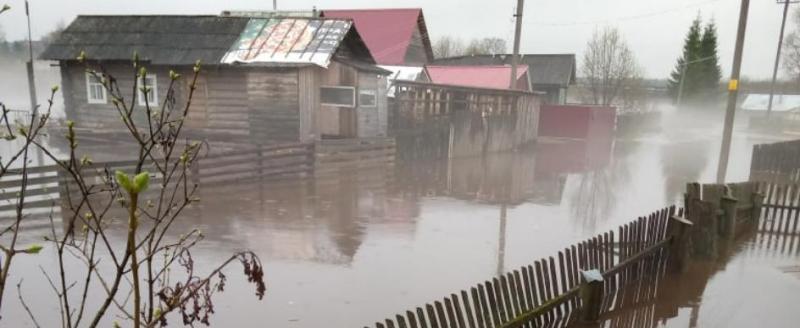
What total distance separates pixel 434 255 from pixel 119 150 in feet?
49.4

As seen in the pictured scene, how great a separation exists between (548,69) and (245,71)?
30492 mm

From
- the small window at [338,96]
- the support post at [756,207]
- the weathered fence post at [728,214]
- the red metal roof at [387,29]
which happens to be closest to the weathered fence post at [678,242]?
the weathered fence post at [728,214]

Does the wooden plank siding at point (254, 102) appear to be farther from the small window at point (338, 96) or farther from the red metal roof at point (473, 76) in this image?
the red metal roof at point (473, 76)

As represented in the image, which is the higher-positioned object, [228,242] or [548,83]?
[548,83]

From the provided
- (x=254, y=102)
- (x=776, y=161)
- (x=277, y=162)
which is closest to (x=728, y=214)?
(x=776, y=161)

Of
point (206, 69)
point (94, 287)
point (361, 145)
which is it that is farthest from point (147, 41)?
point (94, 287)

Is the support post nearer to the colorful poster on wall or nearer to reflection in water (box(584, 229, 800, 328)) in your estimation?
reflection in water (box(584, 229, 800, 328))

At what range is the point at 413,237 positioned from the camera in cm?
958

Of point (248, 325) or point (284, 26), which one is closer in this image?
point (248, 325)

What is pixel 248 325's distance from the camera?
5980 millimetres

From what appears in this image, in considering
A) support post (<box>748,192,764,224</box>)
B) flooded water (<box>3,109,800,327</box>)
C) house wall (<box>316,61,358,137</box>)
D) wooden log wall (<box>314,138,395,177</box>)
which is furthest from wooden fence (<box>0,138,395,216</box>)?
support post (<box>748,192,764,224</box>)

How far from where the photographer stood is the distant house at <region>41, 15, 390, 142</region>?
16.2m

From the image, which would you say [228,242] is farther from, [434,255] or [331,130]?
[331,130]

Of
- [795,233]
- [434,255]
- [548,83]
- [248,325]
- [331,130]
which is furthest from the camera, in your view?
[548,83]
